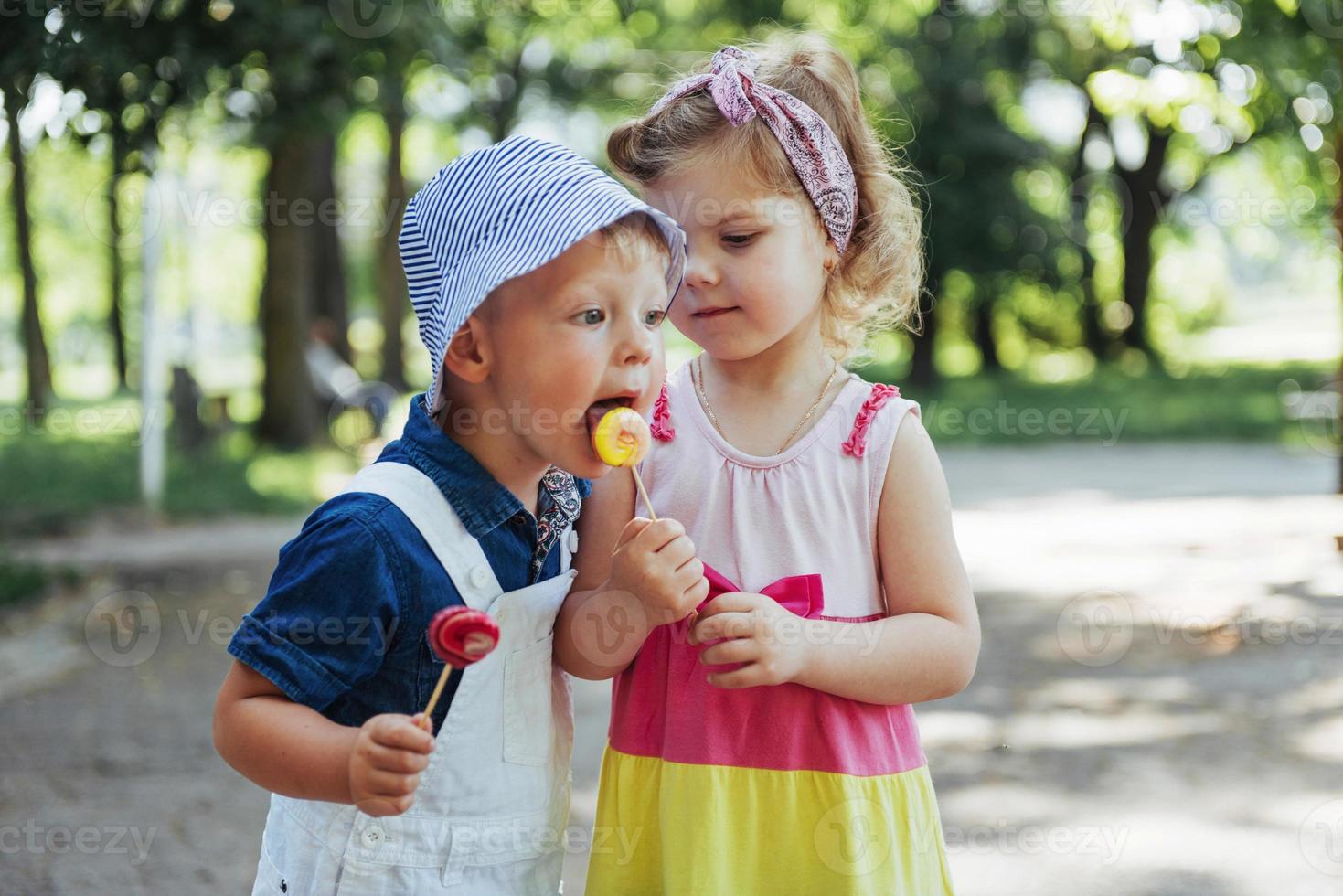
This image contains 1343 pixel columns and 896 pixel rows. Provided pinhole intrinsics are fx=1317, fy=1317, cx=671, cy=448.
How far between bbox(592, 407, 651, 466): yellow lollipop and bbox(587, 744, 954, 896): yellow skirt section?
52 cm

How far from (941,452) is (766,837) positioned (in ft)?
43.8

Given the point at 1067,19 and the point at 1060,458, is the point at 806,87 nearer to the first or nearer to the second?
the point at 1060,458

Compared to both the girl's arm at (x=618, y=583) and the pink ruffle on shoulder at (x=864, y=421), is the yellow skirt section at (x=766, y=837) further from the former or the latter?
the pink ruffle on shoulder at (x=864, y=421)

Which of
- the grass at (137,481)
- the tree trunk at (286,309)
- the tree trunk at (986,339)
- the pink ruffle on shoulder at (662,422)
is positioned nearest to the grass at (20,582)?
the grass at (137,481)

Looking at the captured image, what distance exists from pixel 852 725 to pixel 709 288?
0.69 m

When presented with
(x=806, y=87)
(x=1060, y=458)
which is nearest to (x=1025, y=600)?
(x=806, y=87)

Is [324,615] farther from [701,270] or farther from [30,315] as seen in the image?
[30,315]

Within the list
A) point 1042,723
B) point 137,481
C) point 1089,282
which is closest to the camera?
point 1042,723

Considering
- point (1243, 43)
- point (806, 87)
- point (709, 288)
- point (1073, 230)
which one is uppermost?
point (1073, 230)

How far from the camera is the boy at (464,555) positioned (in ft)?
5.53

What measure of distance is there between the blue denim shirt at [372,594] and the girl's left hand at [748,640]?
30cm

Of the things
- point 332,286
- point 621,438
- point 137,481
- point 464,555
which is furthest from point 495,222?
point 332,286

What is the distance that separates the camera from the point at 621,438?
1.73 m

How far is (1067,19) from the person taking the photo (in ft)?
71.4
